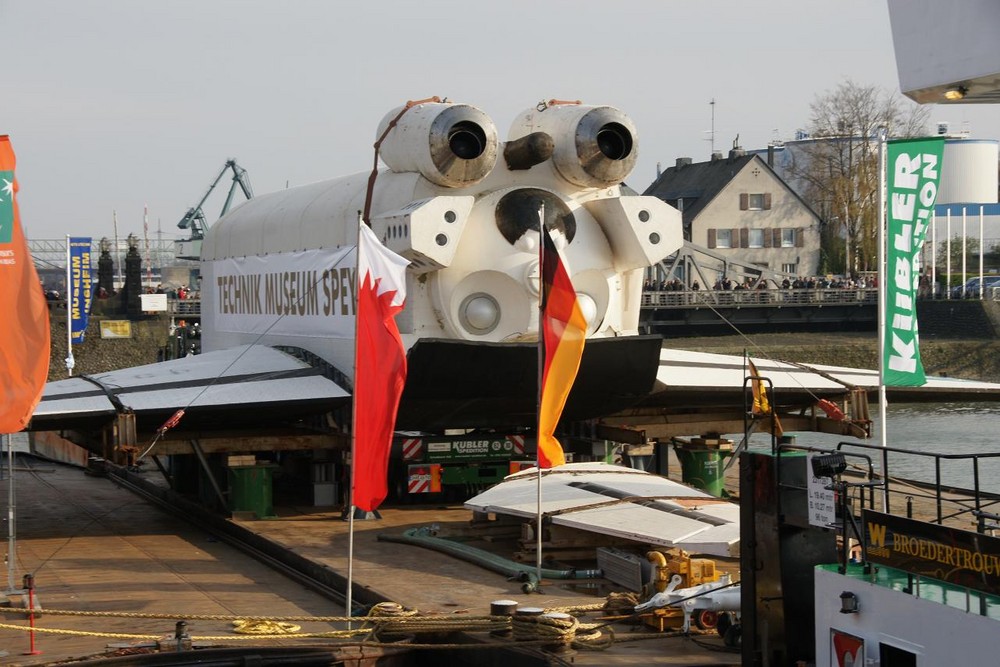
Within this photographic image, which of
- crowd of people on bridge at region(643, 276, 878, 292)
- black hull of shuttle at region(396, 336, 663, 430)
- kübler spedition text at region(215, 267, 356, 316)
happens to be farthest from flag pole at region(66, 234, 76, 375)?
black hull of shuttle at region(396, 336, 663, 430)

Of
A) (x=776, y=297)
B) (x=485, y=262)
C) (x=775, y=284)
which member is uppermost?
(x=775, y=284)

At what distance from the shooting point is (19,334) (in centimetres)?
1224

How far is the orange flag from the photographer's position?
12.1 m

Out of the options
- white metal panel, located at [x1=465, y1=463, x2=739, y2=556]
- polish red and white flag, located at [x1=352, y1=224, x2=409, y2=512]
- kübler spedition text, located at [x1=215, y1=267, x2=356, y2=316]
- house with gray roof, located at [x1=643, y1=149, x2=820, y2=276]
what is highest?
house with gray roof, located at [x1=643, y1=149, x2=820, y2=276]

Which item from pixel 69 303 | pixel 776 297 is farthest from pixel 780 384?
pixel 776 297

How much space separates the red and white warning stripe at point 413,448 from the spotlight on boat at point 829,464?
30.1 ft

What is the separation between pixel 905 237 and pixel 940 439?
21660mm

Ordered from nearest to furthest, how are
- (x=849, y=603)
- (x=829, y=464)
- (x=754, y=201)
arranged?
(x=849, y=603) → (x=829, y=464) → (x=754, y=201)

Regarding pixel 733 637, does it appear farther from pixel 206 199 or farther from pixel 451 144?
pixel 206 199

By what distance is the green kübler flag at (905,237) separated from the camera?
1670 centimetres

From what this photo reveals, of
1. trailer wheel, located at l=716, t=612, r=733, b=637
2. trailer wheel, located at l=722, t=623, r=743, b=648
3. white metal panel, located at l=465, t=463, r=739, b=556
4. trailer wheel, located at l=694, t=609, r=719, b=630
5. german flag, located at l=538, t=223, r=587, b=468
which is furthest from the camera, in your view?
german flag, located at l=538, t=223, r=587, b=468

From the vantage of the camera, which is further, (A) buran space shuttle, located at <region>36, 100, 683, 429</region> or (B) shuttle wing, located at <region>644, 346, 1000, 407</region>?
(B) shuttle wing, located at <region>644, 346, 1000, 407</region>

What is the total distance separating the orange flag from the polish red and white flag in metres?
2.78

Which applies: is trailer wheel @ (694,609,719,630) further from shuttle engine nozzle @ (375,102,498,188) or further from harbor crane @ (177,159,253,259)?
harbor crane @ (177,159,253,259)
